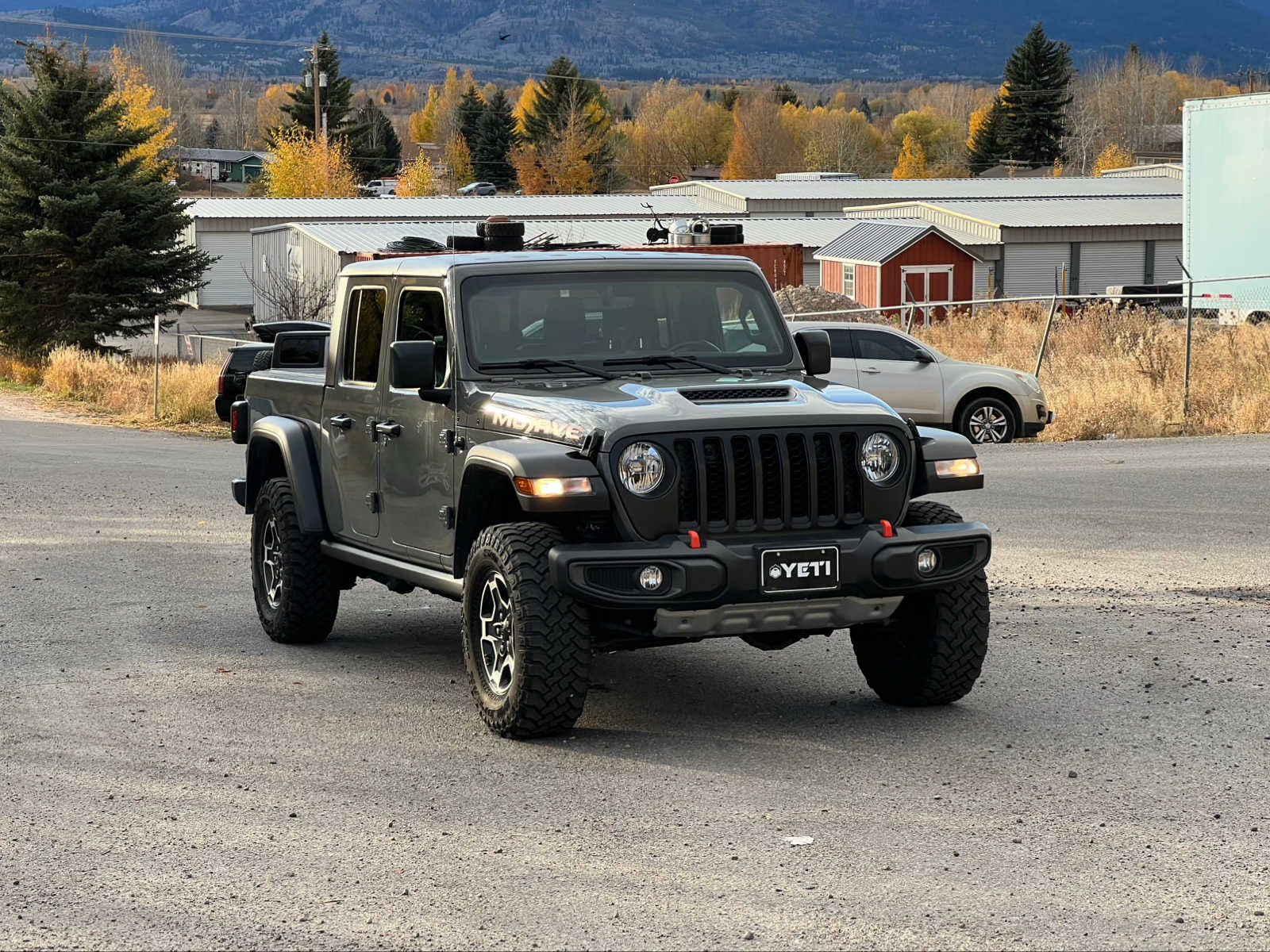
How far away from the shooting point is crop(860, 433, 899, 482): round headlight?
280 inches

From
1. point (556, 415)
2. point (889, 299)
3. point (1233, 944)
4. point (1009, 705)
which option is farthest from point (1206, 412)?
point (889, 299)

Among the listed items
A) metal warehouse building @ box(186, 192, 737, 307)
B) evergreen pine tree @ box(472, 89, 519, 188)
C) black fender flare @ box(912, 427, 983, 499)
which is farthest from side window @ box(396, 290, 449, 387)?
evergreen pine tree @ box(472, 89, 519, 188)

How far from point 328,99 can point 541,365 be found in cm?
10915

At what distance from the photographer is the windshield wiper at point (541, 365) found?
7801 mm

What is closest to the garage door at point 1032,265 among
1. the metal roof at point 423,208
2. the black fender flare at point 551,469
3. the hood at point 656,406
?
the metal roof at point 423,208

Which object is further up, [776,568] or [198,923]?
[776,568]

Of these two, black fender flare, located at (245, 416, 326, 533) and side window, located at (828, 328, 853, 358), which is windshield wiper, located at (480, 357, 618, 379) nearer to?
black fender flare, located at (245, 416, 326, 533)

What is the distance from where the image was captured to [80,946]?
491 cm

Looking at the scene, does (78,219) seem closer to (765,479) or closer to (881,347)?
(881,347)

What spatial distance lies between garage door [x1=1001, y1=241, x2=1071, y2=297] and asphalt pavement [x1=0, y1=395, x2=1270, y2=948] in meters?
55.3

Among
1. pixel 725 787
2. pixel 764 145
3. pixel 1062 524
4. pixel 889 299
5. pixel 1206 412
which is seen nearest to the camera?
pixel 725 787

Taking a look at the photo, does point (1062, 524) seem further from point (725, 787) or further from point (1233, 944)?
point (1233, 944)

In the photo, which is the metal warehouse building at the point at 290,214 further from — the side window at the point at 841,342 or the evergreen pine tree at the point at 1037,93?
the evergreen pine tree at the point at 1037,93

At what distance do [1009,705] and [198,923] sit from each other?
13.3 ft
